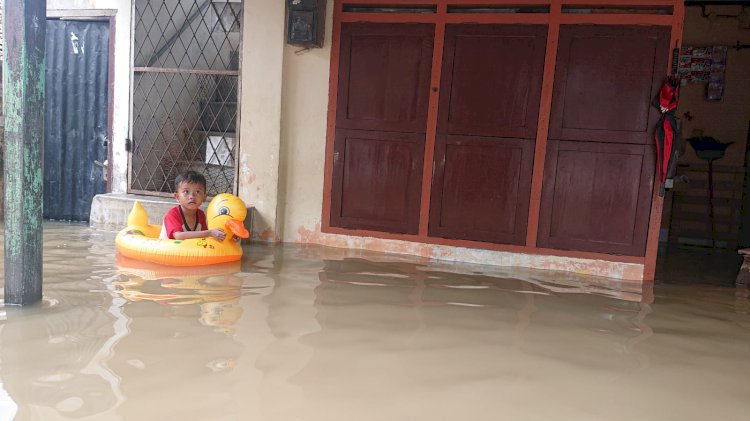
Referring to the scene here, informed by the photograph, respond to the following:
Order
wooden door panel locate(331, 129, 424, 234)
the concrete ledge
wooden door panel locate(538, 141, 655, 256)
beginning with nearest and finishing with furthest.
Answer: wooden door panel locate(538, 141, 655, 256) → wooden door panel locate(331, 129, 424, 234) → the concrete ledge

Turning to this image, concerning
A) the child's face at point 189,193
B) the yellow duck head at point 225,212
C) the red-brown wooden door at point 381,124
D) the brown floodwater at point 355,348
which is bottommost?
the brown floodwater at point 355,348

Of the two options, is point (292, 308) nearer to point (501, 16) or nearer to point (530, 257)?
point (530, 257)

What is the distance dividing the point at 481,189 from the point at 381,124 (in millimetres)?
1201

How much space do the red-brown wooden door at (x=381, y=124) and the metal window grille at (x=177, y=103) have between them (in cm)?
132

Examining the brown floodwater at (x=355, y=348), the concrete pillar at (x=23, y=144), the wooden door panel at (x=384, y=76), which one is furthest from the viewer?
the wooden door panel at (x=384, y=76)

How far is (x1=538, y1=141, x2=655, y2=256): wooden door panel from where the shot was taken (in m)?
5.47

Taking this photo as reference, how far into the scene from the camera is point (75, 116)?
6.87 meters

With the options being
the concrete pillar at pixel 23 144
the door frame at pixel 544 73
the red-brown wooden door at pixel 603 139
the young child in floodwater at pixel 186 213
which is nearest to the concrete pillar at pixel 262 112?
the door frame at pixel 544 73

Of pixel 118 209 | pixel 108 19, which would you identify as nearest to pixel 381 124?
pixel 118 209

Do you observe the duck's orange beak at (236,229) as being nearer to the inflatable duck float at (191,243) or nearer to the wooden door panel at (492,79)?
the inflatable duck float at (191,243)

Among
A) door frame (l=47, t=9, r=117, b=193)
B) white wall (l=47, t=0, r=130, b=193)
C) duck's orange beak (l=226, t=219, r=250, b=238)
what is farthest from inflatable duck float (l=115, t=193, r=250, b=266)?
door frame (l=47, t=9, r=117, b=193)

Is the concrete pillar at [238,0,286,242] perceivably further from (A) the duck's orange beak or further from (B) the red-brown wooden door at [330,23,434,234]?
(A) the duck's orange beak

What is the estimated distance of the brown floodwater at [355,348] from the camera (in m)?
2.40

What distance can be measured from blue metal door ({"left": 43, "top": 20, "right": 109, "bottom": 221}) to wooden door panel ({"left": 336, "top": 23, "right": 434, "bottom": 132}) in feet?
9.48
